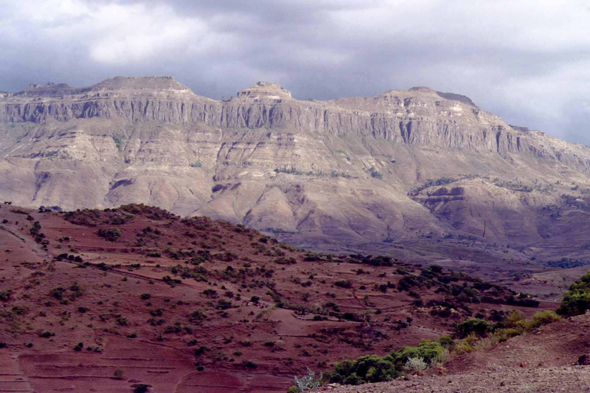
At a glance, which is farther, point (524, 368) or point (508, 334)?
point (508, 334)

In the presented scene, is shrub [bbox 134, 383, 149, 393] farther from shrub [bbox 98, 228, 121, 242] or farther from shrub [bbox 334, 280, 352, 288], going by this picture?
shrub [bbox 98, 228, 121, 242]

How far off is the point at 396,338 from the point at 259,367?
54.2 feet

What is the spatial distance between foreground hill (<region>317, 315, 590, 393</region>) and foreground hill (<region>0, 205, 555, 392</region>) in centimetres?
2940

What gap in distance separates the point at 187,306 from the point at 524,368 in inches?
2013

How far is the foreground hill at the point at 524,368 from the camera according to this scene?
21234 mm

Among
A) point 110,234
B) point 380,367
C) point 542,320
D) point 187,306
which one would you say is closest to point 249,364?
point 187,306

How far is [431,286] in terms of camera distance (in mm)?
94000

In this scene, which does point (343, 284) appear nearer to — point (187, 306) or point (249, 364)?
point (187, 306)

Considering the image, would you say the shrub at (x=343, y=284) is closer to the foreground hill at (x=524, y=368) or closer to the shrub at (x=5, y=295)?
the shrub at (x=5, y=295)

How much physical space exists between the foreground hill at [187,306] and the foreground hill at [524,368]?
96.4 ft

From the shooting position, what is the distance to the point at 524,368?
24453 millimetres

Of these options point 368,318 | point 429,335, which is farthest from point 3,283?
point 429,335

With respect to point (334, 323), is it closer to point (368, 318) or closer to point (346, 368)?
point (368, 318)

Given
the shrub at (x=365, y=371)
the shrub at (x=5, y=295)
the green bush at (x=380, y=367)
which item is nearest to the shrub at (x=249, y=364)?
the shrub at (x=365, y=371)
